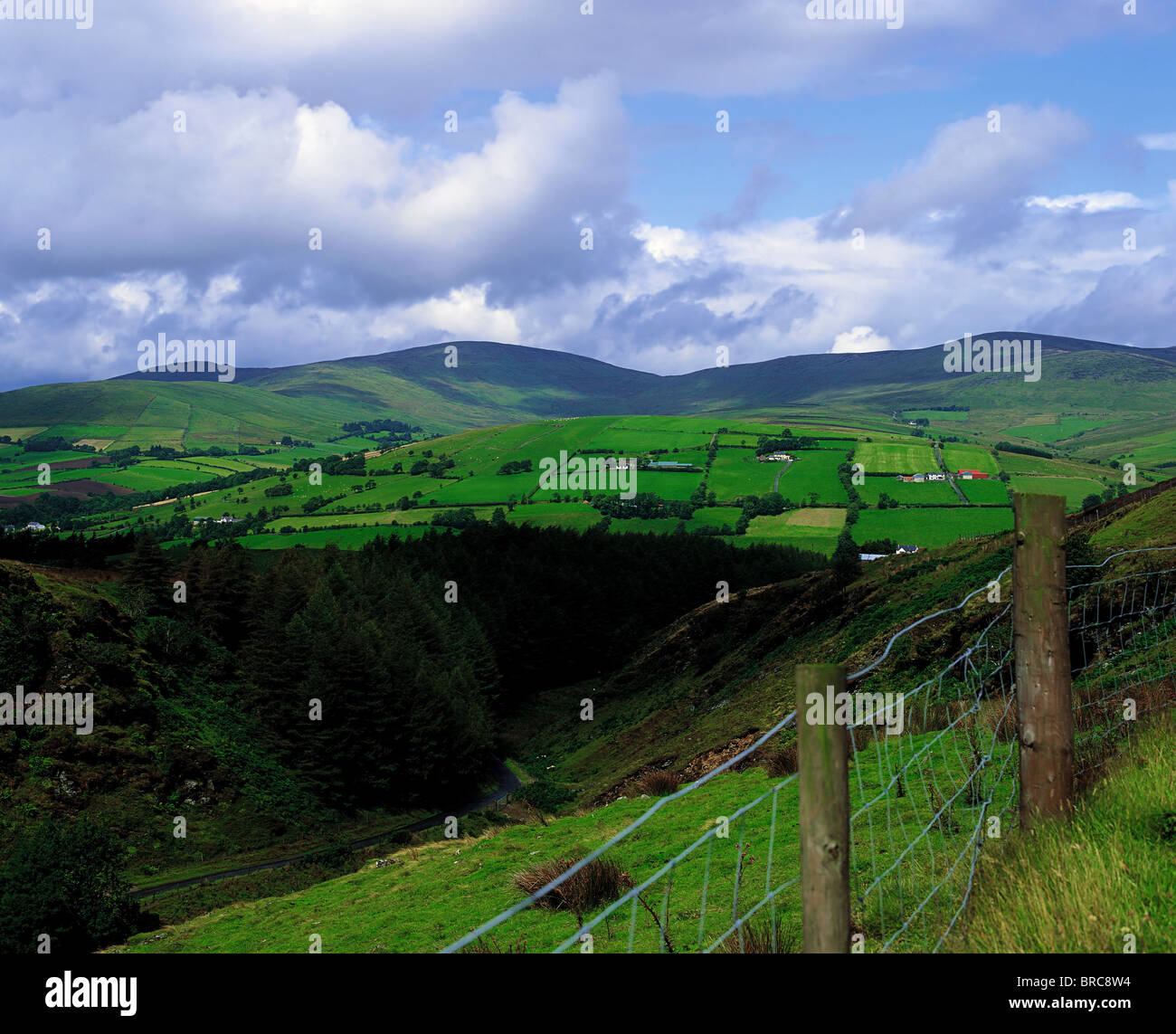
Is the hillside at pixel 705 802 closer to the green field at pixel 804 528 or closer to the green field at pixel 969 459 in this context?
the green field at pixel 804 528

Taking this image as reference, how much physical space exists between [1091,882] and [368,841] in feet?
187

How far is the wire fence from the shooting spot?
584cm

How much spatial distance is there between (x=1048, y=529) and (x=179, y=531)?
513 ft

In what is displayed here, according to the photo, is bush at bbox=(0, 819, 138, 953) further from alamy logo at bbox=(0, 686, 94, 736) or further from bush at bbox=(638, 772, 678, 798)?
bush at bbox=(638, 772, 678, 798)

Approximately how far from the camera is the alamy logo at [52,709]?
54.0m

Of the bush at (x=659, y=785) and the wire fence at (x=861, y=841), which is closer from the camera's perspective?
the wire fence at (x=861, y=841)

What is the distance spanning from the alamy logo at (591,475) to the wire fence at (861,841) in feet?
462

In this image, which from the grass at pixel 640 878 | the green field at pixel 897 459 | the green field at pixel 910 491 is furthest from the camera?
the green field at pixel 897 459

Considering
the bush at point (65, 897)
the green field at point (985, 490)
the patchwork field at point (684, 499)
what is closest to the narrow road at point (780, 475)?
the patchwork field at point (684, 499)

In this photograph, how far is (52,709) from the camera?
5572 cm
